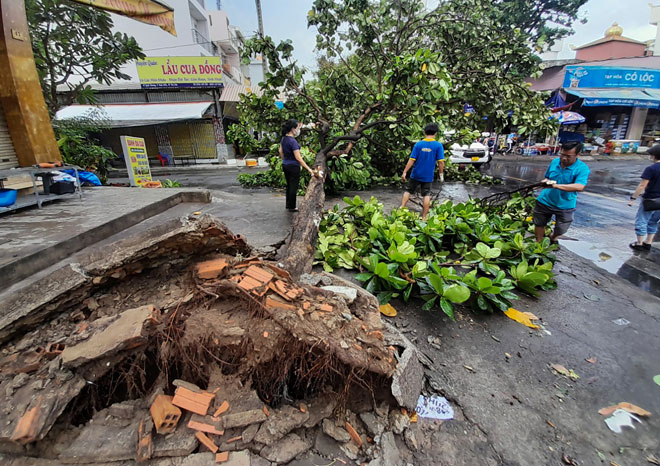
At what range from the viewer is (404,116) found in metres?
6.27

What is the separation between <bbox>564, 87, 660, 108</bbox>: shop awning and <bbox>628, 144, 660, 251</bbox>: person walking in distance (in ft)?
56.9

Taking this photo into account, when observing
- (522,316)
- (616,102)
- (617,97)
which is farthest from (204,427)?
(617,97)

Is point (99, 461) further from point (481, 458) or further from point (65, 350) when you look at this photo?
point (481, 458)

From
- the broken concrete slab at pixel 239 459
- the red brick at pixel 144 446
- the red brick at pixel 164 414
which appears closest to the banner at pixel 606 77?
the broken concrete slab at pixel 239 459

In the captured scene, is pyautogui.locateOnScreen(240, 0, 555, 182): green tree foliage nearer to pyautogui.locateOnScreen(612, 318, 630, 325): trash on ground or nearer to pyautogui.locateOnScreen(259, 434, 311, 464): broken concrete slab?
pyautogui.locateOnScreen(612, 318, 630, 325): trash on ground

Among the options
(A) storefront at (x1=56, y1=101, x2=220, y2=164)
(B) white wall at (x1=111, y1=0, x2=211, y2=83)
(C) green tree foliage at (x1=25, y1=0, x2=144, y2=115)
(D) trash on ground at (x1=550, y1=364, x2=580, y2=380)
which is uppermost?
(B) white wall at (x1=111, y1=0, x2=211, y2=83)

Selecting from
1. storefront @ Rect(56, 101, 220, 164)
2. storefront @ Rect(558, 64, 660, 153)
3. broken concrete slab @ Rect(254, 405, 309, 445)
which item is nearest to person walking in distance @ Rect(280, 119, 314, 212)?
broken concrete slab @ Rect(254, 405, 309, 445)

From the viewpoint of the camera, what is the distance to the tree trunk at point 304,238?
3068mm

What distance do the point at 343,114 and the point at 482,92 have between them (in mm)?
3461

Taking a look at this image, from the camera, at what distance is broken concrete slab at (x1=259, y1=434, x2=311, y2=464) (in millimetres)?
1621

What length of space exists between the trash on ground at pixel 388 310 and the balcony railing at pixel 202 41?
78.6 feet

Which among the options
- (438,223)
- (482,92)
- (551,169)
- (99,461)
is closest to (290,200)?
(438,223)

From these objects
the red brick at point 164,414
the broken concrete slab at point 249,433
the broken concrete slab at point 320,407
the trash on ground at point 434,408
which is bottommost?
the trash on ground at point 434,408

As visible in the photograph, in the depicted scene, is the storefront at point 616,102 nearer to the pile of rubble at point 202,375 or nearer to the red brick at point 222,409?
the pile of rubble at point 202,375
